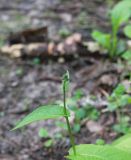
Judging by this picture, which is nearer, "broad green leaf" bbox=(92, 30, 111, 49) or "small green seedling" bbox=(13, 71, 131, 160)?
"small green seedling" bbox=(13, 71, 131, 160)

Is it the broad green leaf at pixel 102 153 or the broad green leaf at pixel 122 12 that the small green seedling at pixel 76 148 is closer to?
the broad green leaf at pixel 102 153

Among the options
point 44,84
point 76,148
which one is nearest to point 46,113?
point 76,148

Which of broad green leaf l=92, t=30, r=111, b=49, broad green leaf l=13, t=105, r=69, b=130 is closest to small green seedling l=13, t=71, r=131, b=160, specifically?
broad green leaf l=13, t=105, r=69, b=130

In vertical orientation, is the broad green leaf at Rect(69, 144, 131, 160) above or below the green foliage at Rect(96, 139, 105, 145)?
above

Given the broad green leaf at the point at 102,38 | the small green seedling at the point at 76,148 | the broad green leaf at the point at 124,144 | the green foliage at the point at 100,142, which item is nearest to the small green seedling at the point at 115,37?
the broad green leaf at the point at 102,38

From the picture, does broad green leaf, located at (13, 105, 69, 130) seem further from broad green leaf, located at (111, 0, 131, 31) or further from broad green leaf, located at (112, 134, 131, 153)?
broad green leaf, located at (111, 0, 131, 31)

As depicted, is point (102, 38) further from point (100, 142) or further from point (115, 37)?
point (100, 142)

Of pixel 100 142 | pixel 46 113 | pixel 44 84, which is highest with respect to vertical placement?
pixel 44 84

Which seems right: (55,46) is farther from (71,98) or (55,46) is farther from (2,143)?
(2,143)
